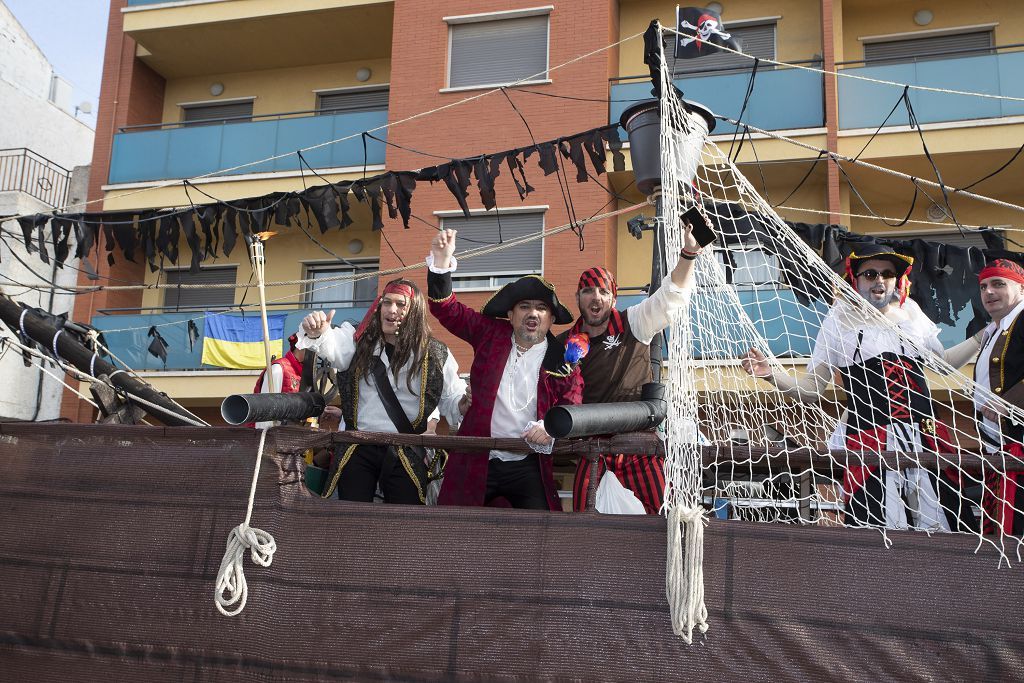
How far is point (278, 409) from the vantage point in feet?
11.2

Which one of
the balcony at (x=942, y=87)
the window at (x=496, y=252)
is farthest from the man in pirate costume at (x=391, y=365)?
the balcony at (x=942, y=87)

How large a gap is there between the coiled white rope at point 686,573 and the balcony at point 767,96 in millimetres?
8950

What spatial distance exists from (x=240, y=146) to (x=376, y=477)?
10.2m

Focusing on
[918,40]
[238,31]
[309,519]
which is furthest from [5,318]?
[918,40]

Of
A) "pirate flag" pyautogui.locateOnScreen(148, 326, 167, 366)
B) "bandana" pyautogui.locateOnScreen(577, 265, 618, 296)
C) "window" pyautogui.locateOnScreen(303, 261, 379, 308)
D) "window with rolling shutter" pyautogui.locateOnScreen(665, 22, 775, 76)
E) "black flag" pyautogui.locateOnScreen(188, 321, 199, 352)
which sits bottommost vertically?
"bandana" pyautogui.locateOnScreen(577, 265, 618, 296)

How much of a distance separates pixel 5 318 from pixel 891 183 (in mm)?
9510

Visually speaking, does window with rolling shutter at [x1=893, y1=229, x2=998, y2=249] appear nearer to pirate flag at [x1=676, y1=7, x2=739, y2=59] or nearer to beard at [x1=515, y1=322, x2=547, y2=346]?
pirate flag at [x1=676, y1=7, x2=739, y2=59]

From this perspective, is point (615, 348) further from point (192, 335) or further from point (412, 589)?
point (192, 335)

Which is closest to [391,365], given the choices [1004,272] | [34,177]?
[1004,272]

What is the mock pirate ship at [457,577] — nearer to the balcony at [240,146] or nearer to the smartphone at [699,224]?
the smartphone at [699,224]

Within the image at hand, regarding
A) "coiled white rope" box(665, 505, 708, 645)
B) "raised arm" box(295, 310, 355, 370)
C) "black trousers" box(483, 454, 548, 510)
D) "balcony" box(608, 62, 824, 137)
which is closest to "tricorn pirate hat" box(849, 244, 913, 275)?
"black trousers" box(483, 454, 548, 510)

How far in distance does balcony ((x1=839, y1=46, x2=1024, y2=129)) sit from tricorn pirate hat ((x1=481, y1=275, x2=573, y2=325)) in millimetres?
7776

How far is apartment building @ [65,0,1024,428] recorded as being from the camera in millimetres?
11133

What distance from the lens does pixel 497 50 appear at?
12742 millimetres
